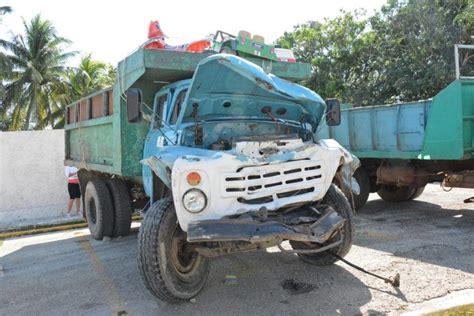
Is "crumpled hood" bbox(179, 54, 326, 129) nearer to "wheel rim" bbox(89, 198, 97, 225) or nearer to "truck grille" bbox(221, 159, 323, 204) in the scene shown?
"truck grille" bbox(221, 159, 323, 204)

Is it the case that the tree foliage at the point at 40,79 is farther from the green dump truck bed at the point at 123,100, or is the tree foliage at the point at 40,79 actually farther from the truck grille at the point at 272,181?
the truck grille at the point at 272,181

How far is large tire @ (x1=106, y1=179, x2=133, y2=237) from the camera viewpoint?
22.8 ft

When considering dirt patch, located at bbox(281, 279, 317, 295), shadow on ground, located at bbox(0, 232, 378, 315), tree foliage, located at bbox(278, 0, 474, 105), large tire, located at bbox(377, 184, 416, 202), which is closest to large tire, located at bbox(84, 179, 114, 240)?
shadow on ground, located at bbox(0, 232, 378, 315)

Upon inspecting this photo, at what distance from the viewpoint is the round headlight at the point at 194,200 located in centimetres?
377

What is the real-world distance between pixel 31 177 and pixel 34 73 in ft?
55.4

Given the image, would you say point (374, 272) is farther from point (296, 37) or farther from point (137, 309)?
point (296, 37)

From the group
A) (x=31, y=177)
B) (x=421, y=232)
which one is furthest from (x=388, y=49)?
A: (x=31, y=177)

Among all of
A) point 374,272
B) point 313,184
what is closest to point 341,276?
point 374,272

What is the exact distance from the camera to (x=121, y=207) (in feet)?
22.8

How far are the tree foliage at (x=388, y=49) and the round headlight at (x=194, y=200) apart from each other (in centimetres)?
1199

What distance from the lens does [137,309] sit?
4102 mm

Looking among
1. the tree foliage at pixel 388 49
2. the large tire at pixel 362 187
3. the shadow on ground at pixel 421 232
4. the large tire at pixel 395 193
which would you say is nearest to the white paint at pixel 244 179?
the shadow on ground at pixel 421 232

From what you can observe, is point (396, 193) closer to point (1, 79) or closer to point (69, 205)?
point (69, 205)

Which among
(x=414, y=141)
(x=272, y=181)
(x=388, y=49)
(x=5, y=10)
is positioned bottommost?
(x=272, y=181)
